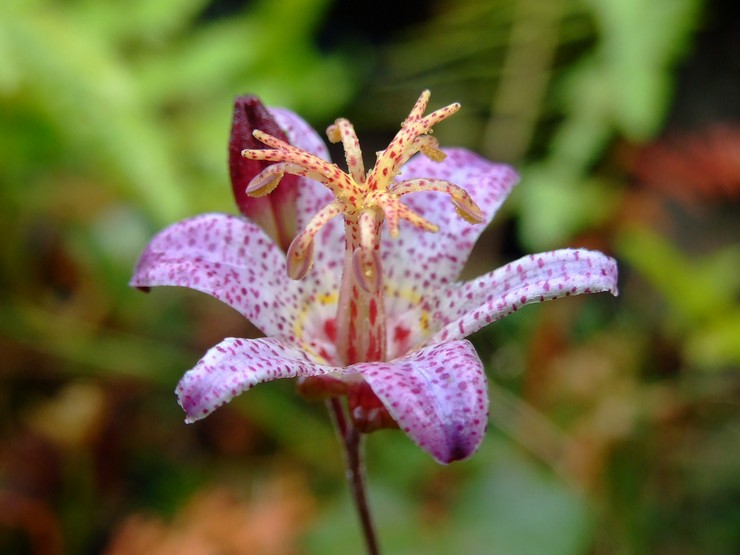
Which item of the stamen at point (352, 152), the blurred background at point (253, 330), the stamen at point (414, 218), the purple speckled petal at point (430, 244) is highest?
the stamen at point (352, 152)

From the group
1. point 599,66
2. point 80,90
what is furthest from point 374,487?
point 599,66

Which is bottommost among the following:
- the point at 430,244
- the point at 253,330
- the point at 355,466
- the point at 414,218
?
the point at 253,330

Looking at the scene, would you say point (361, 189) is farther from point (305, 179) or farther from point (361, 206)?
point (305, 179)

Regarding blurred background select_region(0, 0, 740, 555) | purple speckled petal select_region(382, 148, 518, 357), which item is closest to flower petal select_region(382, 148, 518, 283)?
purple speckled petal select_region(382, 148, 518, 357)

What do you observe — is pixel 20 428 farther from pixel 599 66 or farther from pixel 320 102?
pixel 599 66

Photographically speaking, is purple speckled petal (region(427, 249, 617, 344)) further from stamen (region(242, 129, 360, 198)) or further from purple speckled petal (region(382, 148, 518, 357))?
stamen (region(242, 129, 360, 198))

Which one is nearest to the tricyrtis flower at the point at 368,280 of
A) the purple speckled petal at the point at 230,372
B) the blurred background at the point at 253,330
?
the purple speckled petal at the point at 230,372

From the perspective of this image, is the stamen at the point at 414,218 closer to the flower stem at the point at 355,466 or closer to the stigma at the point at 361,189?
the stigma at the point at 361,189

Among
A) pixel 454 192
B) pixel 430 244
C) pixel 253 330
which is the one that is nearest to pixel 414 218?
pixel 454 192
